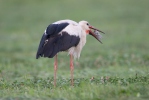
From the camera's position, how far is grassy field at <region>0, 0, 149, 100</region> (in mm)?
8219

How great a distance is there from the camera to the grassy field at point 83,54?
8.22 metres

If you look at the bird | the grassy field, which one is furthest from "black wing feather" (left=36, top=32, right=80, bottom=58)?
the grassy field

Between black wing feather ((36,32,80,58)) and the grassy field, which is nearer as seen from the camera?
the grassy field

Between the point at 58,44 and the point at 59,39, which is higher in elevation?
the point at 59,39

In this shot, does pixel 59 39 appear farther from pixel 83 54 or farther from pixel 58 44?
pixel 83 54

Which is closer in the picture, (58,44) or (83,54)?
(58,44)

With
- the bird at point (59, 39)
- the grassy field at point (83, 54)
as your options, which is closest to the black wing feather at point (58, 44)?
the bird at point (59, 39)

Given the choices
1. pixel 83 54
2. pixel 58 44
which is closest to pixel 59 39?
pixel 58 44

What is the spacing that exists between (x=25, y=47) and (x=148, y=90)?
493 inches

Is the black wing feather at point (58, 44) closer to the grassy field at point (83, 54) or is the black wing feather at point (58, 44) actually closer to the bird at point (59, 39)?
the bird at point (59, 39)

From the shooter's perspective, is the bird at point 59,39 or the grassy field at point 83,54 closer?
the grassy field at point 83,54

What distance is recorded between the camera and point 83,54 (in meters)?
16.8

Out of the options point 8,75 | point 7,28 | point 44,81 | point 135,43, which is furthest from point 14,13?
point 44,81

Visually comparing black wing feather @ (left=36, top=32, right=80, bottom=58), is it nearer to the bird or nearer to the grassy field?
the bird
